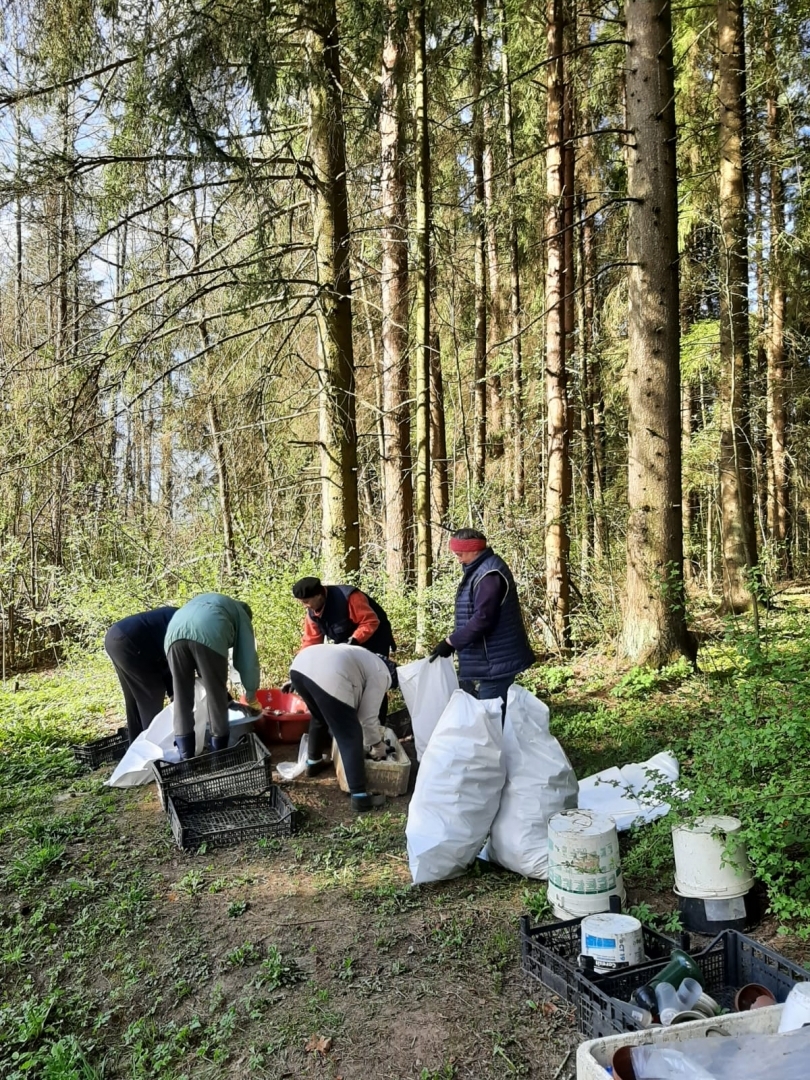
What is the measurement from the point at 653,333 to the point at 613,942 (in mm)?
4754

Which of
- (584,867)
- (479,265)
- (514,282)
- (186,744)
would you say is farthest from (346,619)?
(479,265)

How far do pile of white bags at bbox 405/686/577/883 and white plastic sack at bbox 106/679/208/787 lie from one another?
2.11 meters

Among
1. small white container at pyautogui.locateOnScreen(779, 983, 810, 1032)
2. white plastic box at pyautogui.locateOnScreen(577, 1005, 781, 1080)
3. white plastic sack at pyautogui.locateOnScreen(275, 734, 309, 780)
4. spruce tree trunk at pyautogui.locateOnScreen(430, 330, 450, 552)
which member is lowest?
white plastic sack at pyautogui.locateOnScreen(275, 734, 309, 780)

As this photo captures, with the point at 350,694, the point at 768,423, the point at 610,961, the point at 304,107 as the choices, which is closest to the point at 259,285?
the point at 304,107

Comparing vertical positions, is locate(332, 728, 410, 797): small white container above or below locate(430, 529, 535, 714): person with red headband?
below

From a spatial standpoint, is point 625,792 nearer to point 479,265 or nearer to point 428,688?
point 428,688

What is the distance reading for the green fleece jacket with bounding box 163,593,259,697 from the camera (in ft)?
17.0

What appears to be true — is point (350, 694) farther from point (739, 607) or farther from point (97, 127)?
point (739, 607)

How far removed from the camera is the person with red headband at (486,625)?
4.89 metres

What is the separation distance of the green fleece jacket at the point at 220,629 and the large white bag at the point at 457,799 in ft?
6.14

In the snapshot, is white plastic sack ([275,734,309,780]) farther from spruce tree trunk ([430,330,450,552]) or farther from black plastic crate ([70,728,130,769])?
spruce tree trunk ([430,330,450,552])

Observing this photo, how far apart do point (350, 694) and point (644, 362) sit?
135 inches

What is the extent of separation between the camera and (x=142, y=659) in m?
5.62

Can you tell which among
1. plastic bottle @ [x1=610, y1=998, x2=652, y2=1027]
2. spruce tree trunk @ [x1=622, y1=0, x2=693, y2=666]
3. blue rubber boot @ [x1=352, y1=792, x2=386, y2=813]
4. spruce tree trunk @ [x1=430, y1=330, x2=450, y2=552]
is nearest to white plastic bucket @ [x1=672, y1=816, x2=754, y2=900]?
plastic bottle @ [x1=610, y1=998, x2=652, y2=1027]
